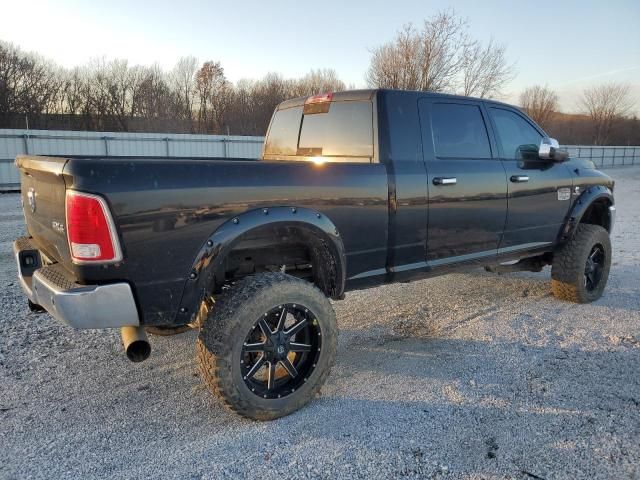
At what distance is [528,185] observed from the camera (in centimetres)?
422

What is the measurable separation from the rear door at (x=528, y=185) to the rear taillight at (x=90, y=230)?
313 centimetres

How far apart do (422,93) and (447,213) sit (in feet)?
3.03

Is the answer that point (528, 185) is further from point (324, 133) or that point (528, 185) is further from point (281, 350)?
point (281, 350)

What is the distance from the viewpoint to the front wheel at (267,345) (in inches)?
103

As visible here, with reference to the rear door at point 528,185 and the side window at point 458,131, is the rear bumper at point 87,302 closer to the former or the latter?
the side window at point 458,131

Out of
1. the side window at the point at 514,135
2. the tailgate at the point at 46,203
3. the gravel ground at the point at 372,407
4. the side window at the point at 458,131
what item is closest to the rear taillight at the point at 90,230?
the tailgate at the point at 46,203

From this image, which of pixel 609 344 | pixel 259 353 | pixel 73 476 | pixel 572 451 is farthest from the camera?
pixel 609 344

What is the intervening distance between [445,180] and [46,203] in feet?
8.43

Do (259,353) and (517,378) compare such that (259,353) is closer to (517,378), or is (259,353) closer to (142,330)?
(142,330)

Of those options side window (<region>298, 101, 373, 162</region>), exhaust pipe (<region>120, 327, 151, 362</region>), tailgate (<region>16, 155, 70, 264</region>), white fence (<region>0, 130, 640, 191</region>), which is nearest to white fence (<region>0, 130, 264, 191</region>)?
white fence (<region>0, 130, 640, 191</region>)

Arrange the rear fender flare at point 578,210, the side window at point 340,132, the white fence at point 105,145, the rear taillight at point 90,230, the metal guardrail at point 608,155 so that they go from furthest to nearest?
the metal guardrail at point 608,155
the white fence at point 105,145
the rear fender flare at point 578,210
the side window at point 340,132
the rear taillight at point 90,230

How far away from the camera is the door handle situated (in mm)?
3467

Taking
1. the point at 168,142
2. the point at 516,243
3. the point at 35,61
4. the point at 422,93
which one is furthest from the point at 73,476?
the point at 35,61

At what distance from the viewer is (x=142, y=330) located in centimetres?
264
